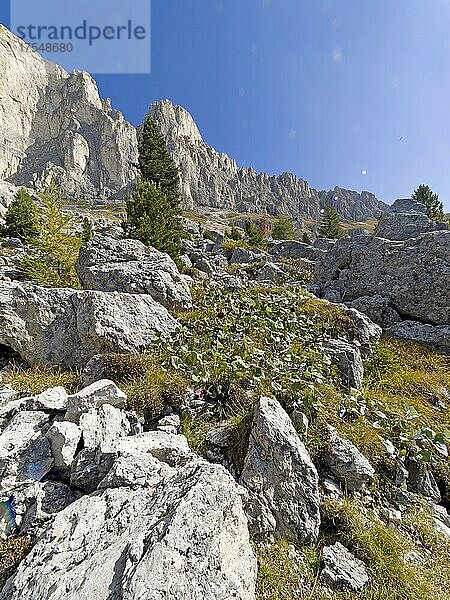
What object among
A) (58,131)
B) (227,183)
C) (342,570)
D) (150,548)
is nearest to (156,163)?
(150,548)

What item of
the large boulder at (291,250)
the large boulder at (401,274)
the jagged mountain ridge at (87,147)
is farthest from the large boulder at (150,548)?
the jagged mountain ridge at (87,147)

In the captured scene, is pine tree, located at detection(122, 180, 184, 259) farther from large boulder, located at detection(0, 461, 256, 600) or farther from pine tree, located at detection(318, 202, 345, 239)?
pine tree, located at detection(318, 202, 345, 239)

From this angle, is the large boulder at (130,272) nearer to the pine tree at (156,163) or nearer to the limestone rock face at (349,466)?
Result: the limestone rock face at (349,466)

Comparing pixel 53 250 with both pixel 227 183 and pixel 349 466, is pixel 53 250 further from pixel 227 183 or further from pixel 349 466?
pixel 227 183

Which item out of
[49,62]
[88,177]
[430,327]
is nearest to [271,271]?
A: [430,327]

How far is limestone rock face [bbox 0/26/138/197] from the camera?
149625 millimetres

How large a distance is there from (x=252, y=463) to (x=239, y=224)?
377 feet

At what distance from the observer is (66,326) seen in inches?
285

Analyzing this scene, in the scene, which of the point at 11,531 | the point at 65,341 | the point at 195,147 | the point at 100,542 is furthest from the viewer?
the point at 195,147

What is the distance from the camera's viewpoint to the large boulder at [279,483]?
3.67m

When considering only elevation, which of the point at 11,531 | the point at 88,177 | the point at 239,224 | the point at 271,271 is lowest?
the point at 11,531

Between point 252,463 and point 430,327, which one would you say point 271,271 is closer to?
point 430,327

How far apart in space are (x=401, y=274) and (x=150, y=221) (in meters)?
13.0

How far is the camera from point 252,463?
4133 millimetres
